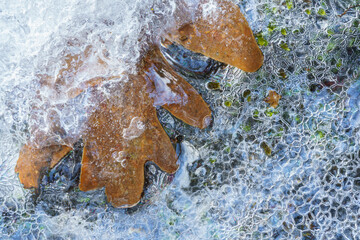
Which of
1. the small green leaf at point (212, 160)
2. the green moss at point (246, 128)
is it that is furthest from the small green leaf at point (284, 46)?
the small green leaf at point (212, 160)

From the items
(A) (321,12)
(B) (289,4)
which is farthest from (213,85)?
(A) (321,12)

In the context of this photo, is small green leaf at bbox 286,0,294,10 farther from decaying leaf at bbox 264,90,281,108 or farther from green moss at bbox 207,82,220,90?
green moss at bbox 207,82,220,90

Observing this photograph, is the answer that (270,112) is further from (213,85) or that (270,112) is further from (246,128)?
(213,85)

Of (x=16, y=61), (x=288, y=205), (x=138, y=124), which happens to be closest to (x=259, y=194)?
(x=288, y=205)

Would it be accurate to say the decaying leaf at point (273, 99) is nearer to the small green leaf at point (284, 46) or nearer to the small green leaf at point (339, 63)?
the small green leaf at point (284, 46)

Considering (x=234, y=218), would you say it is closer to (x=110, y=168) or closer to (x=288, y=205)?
(x=288, y=205)

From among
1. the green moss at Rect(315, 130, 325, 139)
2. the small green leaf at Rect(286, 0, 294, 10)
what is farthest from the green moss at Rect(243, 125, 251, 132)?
the small green leaf at Rect(286, 0, 294, 10)

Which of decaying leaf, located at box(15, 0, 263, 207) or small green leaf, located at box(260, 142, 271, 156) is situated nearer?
decaying leaf, located at box(15, 0, 263, 207)
